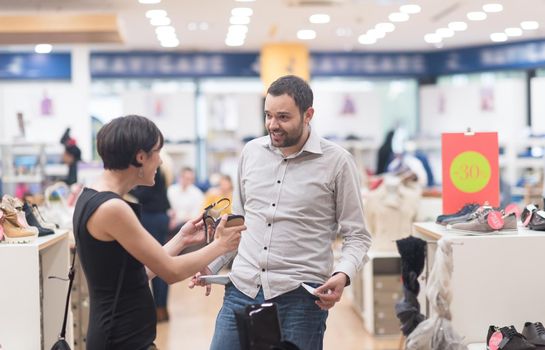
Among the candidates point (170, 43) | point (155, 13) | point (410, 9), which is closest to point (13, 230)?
point (155, 13)

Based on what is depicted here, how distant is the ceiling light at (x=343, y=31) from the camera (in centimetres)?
1196

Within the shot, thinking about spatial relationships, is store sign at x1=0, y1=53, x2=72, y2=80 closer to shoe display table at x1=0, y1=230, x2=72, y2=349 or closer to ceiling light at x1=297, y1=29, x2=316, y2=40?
ceiling light at x1=297, y1=29, x2=316, y2=40

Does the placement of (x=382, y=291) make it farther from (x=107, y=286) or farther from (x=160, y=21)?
(x=160, y=21)

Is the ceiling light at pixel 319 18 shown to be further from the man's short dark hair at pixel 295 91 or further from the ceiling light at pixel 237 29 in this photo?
the man's short dark hair at pixel 295 91

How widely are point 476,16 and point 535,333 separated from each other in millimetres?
8223

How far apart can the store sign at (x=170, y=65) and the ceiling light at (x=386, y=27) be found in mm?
3243

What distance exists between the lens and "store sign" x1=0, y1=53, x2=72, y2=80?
13773 mm

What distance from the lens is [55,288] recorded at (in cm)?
428

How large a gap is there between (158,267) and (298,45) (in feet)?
36.8

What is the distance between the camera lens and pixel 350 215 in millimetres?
2963

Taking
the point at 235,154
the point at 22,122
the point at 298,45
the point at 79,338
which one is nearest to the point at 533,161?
the point at 298,45

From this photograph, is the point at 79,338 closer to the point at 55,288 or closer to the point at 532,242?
the point at 55,288

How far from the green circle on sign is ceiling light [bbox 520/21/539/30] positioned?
8031mm

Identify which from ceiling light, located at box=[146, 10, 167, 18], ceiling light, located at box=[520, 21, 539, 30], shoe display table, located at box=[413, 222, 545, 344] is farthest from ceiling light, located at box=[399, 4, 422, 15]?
shoe display table, located at box=[413, 222, 545, 344]
